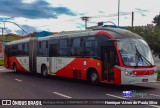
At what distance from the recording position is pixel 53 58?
24031 mm

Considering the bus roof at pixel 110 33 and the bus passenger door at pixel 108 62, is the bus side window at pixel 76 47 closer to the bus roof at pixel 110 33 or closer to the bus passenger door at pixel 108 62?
the bus roof at pixel 110 33

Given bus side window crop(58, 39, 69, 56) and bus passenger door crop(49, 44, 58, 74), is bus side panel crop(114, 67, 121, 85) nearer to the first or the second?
bus side window crop(58, 39, 69, 56)

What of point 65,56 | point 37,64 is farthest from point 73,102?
point 37,64

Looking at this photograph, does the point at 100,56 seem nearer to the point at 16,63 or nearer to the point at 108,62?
the point at 108,62

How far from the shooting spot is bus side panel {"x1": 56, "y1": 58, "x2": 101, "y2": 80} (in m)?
18.9

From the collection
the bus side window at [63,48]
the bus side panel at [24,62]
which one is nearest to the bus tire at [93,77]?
the bus side window at [63,48]

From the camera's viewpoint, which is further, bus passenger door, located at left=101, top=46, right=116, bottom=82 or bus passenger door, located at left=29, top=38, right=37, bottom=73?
bus passenger door, located at left=29, top=38, right=37, bottom=73

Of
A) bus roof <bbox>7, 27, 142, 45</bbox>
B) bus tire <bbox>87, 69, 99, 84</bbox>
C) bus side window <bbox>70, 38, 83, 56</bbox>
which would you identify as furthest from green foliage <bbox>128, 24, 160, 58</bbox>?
bus tire <bbox>87, 69, 99, 84</bbox>

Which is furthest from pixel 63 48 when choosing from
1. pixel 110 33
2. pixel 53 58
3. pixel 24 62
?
pixel 24 62

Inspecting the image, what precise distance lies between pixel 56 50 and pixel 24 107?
12.2 m

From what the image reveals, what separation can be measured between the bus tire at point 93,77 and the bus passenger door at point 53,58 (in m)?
4.38

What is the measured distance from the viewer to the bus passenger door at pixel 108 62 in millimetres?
17688

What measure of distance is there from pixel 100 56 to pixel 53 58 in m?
6.19

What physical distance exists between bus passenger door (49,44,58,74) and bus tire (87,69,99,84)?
4.38 m
